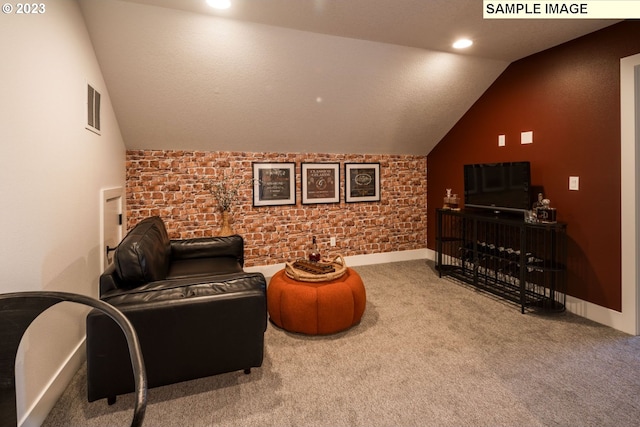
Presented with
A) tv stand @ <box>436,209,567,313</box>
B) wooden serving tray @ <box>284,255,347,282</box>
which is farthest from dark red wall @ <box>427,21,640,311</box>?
wooden serving tray @ <box>284,255,347,282</box>

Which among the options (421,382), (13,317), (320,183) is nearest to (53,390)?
(13,317)

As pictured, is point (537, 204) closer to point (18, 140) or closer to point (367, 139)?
point (367, 139)

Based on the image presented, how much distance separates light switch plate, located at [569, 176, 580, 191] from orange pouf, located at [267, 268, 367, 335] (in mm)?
2453

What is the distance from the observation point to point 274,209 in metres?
4.83

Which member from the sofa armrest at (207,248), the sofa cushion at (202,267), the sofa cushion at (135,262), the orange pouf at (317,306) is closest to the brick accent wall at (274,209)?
the sofa armrest at (207,248)

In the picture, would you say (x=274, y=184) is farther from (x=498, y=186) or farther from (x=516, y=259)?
(x=516, y=259)

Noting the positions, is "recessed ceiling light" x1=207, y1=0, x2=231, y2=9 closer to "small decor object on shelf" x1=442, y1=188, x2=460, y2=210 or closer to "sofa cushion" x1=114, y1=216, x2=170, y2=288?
"sofa cushion" x1=114, y1=216, x2=170, y2=288

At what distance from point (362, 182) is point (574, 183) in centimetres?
273

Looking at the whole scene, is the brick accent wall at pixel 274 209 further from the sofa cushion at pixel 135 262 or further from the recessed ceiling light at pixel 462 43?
the sofa cushion at pixel 135 262

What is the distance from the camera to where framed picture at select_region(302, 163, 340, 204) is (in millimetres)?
4941

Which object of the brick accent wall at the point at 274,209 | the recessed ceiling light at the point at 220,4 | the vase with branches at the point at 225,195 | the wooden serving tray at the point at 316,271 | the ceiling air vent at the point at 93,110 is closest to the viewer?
the recessed ceiling light at the point at 220,4

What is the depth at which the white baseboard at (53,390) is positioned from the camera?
68.2 inches

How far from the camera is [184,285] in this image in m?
1.97

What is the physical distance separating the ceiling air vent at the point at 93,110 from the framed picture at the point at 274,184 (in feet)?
6.64
